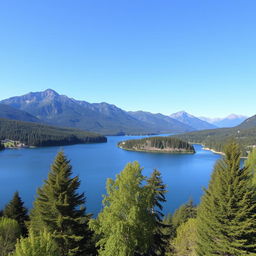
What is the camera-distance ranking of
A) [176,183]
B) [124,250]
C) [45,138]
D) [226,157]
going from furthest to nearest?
[45,138]
[176,183]
[226,157]
[124,250]

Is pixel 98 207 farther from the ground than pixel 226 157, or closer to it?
closer to it

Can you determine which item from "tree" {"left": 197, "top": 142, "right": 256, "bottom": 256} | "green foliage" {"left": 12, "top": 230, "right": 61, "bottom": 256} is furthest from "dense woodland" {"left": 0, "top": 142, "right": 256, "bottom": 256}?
"green foliage" {"left": 12, "top": 230, "right": 61, "bottom": 256}

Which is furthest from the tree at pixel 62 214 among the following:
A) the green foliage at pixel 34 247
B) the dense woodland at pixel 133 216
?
the green foliage at pixel 34 247

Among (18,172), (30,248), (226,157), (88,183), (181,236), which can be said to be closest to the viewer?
(30,248)

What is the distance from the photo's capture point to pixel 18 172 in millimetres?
77438

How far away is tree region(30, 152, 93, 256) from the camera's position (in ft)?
42.6

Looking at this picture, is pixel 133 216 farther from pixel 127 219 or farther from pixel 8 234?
pixel 8 234

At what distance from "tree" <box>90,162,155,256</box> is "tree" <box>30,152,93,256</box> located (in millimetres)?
1120

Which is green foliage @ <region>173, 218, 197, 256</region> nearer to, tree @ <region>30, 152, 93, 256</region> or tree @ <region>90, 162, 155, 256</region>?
tree @ <region>90, 162, 155, 256</region>

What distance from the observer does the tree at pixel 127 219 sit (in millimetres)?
12023

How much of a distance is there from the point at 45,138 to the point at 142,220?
614 feet

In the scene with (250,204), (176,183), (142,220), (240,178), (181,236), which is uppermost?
(240,178)

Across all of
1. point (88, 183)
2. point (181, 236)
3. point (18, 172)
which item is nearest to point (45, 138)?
point (18, 172)

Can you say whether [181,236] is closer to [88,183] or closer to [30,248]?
[30,248]
